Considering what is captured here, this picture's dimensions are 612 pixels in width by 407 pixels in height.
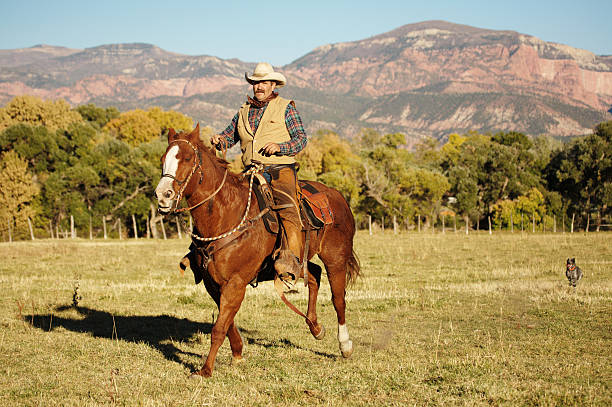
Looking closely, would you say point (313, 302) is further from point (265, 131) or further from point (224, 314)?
point (265, 131)

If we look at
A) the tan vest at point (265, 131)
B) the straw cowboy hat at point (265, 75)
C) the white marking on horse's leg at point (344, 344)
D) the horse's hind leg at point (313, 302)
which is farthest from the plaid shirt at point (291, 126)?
the white marking on horse's leg at point (344, 344)

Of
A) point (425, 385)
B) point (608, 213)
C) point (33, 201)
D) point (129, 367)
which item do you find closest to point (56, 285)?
point (129, 367)

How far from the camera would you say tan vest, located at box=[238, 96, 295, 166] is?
8344mm

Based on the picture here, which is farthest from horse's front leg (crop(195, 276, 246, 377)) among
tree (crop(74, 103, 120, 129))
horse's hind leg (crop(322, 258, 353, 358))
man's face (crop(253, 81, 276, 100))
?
tree (crop(74, 103, 120, 129))

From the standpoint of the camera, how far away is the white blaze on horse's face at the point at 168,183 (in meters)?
6.53

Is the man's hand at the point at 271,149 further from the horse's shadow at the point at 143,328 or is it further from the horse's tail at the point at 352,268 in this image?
the horse's shadow at the point at 143,328

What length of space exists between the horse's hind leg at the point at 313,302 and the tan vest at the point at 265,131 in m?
2.36

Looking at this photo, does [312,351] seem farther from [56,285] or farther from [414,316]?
[56,285]

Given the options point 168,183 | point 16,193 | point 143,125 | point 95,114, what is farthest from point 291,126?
point 95,114

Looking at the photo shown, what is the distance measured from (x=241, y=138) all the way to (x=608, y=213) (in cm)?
6965

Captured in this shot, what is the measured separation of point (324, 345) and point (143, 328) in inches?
159

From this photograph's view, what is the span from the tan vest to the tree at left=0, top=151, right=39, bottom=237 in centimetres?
5112

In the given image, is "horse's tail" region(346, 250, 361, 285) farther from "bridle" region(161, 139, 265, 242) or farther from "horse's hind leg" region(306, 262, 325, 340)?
"bridle" region(161, 139, 265, 242)

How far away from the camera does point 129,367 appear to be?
805 cm
